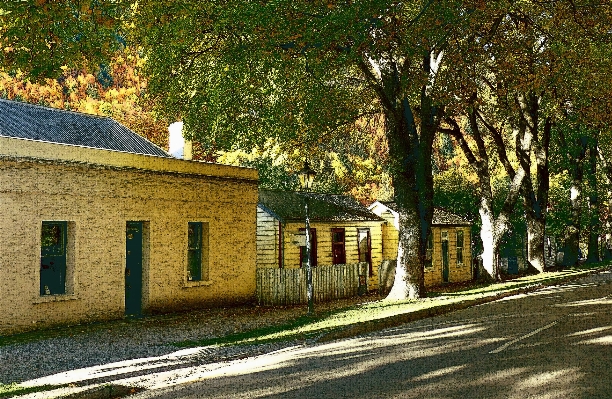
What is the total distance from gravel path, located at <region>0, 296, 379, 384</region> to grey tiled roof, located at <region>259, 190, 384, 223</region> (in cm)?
559

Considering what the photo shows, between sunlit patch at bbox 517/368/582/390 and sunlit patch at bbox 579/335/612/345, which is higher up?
sunlit patch at bbox 579/335/612/345

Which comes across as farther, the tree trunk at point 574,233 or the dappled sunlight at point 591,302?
the tree trunk at point 574,233

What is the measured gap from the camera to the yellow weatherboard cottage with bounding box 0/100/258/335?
560 inches

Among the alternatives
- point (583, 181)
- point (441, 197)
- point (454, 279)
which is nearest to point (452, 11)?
point (454, 279)

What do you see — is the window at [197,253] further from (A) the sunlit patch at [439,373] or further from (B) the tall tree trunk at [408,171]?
(A) the sunlit patch at [439,373]

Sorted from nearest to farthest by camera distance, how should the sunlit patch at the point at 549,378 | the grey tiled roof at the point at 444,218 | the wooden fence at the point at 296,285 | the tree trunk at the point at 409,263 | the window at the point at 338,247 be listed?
the sunlit patch at the point at 549,378
the tree trunk at the point at 409,263
the wooden fence at the point at 296,285
the window at the point at 338,247
the grey tiled roof at the point at 444,218

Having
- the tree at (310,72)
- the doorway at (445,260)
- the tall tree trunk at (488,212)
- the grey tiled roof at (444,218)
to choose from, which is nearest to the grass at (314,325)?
the tree at (310,72)

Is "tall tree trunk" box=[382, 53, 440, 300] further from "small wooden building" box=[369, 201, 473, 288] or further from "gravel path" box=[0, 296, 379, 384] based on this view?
"small wooden building" box=[369, 201, 473, 288]

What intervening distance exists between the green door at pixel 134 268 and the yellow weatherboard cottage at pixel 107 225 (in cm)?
3

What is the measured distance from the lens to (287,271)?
2141cm

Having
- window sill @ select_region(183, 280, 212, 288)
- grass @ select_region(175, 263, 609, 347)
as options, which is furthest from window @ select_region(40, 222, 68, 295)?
grass @ select_region(175, 263, 609, 347)

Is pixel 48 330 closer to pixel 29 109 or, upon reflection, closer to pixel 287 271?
pixel 29 109

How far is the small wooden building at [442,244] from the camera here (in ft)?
95.6

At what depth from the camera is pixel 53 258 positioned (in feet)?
50.0
